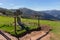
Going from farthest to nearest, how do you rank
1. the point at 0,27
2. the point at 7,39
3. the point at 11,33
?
the point at 0,27 < the point at 11,33 < the point at 7,39

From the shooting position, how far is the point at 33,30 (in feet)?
101

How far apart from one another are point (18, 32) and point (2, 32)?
2196 mm

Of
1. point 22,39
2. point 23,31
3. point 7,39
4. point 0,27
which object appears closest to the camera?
point 7,39

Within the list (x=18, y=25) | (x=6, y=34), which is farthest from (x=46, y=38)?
(x=18, y=25)

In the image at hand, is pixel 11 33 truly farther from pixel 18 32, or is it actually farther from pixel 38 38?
pixel 38 38

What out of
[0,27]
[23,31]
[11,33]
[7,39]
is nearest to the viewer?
[7,39]

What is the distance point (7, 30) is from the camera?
27656 millimetres

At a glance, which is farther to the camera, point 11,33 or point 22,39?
point 11,33

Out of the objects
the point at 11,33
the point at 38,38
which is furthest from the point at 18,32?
the point at 38,38

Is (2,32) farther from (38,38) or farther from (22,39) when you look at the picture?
(38,38)

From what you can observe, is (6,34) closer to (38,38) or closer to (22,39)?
(22,39)

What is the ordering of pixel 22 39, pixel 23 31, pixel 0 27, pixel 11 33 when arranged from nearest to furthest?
pixel 22 39 < pixel 11 33 < pixel 23 31 < pixel 0 27

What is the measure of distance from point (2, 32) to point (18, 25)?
195 inches

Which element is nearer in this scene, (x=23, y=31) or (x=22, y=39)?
(x=22, y=39)
